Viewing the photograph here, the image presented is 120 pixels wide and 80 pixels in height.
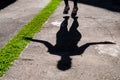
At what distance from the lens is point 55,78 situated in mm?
4652

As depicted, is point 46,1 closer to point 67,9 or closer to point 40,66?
point 67,9

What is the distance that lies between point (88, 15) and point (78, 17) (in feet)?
1.40

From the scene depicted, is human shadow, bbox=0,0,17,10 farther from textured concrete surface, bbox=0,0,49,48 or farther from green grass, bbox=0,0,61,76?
green grass, bbox=0,0,61,76

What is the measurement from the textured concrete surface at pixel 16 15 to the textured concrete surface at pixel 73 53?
861 millimetres

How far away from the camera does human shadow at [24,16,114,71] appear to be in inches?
211

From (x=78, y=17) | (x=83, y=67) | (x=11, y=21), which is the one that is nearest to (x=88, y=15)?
(x=78, y=17)

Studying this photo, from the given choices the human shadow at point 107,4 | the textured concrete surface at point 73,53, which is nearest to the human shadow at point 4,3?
the human shadow at point 107,4

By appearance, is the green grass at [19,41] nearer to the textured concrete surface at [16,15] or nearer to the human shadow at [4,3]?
the textured concrete surface at [16,15]

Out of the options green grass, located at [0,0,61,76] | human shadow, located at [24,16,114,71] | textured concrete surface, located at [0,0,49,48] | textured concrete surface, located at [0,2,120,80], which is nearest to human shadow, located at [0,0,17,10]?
textured concrete surface, located at [0,0,49,48]

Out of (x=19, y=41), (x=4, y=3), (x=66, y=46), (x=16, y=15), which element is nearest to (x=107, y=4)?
(x=16, y=15)

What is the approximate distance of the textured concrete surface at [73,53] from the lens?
480 cm

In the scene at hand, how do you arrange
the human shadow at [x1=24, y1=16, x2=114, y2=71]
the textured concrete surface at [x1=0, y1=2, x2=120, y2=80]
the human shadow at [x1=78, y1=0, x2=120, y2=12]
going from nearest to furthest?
the textured concrete surface at [x1=0, y1=2, x2=120, y2=80]
the human shadow at [x1=24, y1=16, x2=114, y2=71]
the human shadow at [x1=78, y1=0, x2=120, y2=12]

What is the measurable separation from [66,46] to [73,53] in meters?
0.48

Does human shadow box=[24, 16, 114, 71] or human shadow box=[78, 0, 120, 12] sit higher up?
human shadow box=[24, 16, 114, 71]
